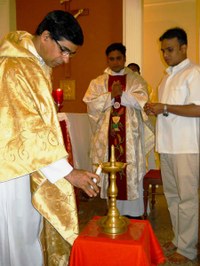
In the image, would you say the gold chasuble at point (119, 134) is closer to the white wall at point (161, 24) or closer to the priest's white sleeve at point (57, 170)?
the priest's white sleeve at point (57, 170)

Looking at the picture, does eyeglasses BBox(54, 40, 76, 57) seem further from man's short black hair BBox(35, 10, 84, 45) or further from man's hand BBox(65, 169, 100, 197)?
man's hand BBox(65, 169, 100, 197)

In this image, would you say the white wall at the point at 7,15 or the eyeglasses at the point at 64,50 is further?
the white wall at the point at 7,15

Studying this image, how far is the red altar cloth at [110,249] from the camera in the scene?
5.10ft

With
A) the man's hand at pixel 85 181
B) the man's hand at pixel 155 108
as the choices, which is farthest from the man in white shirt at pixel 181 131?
the man's hand at pixel 85 181

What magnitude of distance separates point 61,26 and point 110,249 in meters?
1.09

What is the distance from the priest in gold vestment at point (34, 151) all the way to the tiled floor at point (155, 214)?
1.82 meters

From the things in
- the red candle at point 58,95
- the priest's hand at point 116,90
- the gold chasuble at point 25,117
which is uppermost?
the priest's hand at point 116,90

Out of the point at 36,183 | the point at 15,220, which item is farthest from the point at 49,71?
the point at 15,220

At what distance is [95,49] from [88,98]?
1.91m

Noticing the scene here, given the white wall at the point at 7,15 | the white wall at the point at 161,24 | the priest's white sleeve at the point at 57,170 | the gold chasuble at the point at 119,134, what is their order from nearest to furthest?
the priest's white sleeve at the point at 57,170 → the gold chasuble at the point at 119,134 → the white wall at the point at 7,15 → the white wall at the point at 161,24

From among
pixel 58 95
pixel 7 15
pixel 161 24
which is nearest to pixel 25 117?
pixel 58 95

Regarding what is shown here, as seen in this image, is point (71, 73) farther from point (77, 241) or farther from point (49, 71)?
point (77, 241)

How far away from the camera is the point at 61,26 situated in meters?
1.64

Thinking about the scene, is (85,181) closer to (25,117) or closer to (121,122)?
(25,117)
